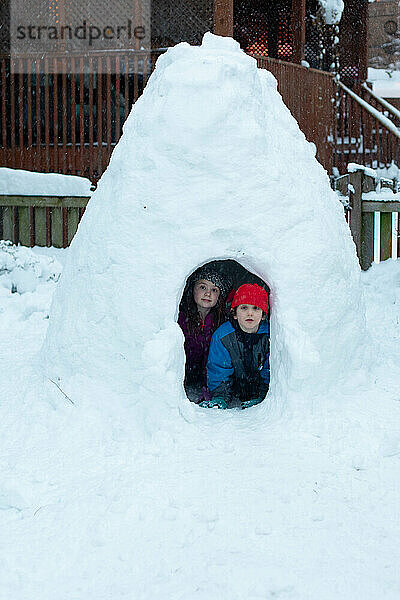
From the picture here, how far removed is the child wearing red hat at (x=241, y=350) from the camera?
13.3 ft

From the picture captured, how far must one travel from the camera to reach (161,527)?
8.07 ft

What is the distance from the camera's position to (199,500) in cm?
262

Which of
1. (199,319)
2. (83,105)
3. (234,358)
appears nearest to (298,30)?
(83,105)

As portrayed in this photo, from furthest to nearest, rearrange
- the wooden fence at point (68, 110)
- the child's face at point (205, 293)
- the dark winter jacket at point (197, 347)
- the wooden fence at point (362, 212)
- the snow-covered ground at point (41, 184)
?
the wooden fence at point (68, 110)
the snow-covered ground at point (41, 184)
the wooden fence at point (362, 212)
the dark winter jacket at point (197, 347)
the child's face at point (205, 293)

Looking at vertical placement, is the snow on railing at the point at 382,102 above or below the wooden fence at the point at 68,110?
above

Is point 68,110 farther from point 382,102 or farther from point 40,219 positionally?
point 382,102

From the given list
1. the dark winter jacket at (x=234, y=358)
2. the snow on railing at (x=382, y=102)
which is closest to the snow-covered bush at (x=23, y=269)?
the dark winter jacket at (x=234, y=358)

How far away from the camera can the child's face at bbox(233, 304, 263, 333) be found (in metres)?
4.06

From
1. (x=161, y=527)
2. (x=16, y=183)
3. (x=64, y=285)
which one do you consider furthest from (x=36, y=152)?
(x=161, y=527)

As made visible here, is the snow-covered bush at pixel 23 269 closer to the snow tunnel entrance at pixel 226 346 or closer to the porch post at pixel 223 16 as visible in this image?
the snow tunnel entrance at pixel 226 346

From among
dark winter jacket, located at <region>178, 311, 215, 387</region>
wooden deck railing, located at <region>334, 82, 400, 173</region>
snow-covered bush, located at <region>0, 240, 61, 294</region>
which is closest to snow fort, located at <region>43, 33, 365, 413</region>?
dark winter jacket, located at <region>178, 311, 215, 387</region>

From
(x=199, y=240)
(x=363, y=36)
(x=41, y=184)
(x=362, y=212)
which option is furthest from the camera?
(x=363, y=36)

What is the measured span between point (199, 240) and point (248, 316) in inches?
35.0

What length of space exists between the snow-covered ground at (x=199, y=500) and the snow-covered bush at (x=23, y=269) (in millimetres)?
2345
